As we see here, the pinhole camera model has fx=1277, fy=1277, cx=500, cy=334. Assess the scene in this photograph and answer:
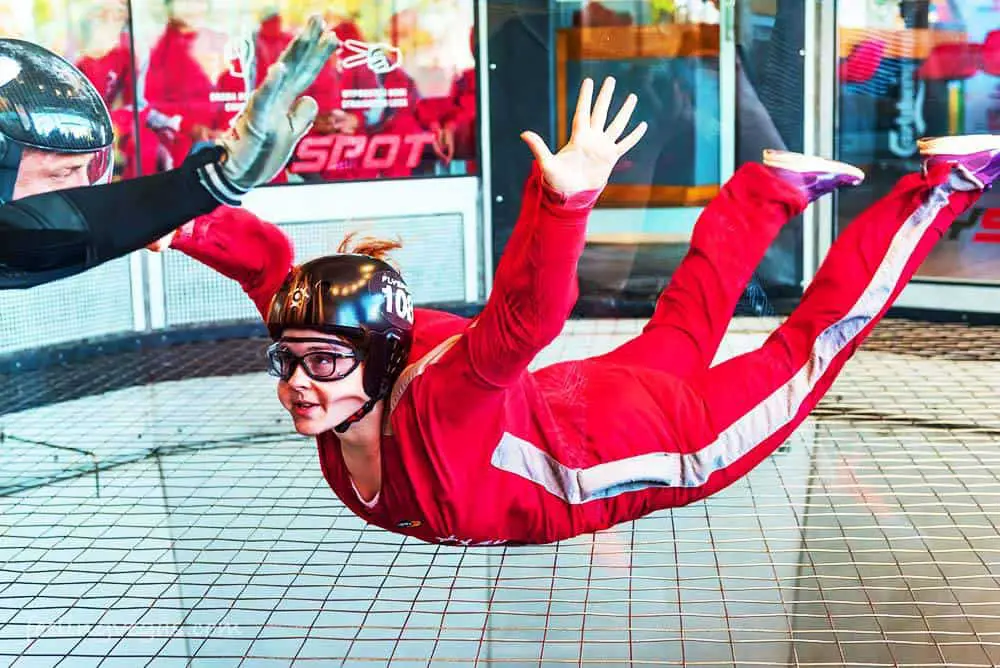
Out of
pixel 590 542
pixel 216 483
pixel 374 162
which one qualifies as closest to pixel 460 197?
pixel 374 162

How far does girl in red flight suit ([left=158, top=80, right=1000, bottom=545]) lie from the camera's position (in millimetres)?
1521

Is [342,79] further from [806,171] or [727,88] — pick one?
[806,171]

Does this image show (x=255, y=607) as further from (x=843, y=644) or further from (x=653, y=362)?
(x=843, y=644)

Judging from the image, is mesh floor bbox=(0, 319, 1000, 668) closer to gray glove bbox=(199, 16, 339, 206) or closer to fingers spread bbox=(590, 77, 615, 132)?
gray glove bbox=(199, 16, 339, 206)

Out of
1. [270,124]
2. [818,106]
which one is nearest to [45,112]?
[270,124]

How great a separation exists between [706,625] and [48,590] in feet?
3.95

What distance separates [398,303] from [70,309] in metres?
1.70

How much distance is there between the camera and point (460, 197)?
11.7 feet

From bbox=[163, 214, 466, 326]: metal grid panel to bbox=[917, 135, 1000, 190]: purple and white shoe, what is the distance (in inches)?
56.6

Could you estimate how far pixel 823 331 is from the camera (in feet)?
6.89

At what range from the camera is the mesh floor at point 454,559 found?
2.13 meters

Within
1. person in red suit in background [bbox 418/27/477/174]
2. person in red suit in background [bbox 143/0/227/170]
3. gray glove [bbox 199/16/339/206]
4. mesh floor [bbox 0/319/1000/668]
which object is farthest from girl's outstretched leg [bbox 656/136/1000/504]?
person in red suit in background [bbox 418/27/477/174]

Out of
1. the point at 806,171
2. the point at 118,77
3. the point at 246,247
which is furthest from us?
the point at 118,77

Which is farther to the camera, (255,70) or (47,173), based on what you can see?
(255,70)
